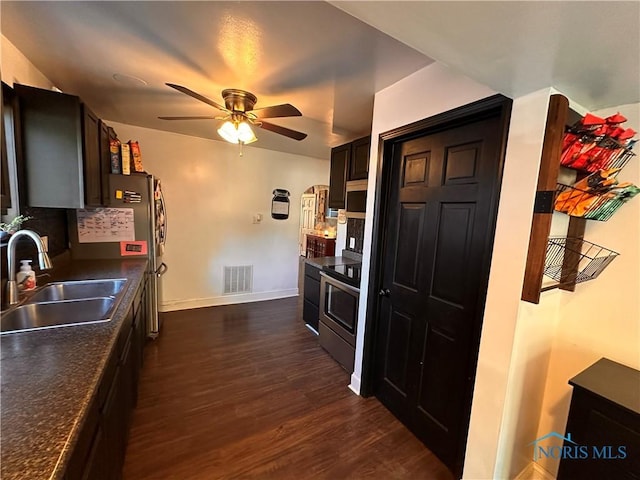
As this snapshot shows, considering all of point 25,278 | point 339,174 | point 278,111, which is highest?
point 278,111

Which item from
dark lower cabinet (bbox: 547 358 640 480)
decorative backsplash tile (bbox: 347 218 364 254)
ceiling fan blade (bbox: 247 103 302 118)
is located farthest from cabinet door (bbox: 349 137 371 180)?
dark lower cabinet (bbox: 547 358 640 480)

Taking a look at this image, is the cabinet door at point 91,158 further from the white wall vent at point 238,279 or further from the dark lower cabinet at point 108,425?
the white wall vent at point 238,279

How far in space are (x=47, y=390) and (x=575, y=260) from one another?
229 centimetres

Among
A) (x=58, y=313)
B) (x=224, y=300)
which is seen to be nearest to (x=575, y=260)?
(x=58, y=313)

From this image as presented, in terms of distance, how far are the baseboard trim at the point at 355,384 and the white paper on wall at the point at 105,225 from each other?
2.50 m

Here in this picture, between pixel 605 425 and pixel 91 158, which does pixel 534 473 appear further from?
pixel 91 158

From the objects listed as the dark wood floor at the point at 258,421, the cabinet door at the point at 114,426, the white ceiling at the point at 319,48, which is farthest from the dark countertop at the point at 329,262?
the cabinet door at the point at 114,426

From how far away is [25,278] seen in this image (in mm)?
1688

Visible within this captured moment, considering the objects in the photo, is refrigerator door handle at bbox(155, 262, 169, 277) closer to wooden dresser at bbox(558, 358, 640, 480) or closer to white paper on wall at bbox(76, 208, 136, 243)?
white paper on wall at bbox(76, 208, 136, 243)

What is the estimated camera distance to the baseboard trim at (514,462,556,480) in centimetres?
155

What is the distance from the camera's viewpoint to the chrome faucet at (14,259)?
1370 millimetres

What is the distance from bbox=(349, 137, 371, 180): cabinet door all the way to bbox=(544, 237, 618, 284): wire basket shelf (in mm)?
1550

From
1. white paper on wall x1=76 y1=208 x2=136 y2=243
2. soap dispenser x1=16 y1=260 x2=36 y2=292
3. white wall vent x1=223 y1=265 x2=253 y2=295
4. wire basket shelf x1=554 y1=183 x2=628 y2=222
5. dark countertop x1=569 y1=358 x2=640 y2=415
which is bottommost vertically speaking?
white wall vent x1=223 y1=265 x2=253 y2=295

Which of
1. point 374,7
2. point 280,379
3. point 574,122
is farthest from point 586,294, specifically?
point 280,379
